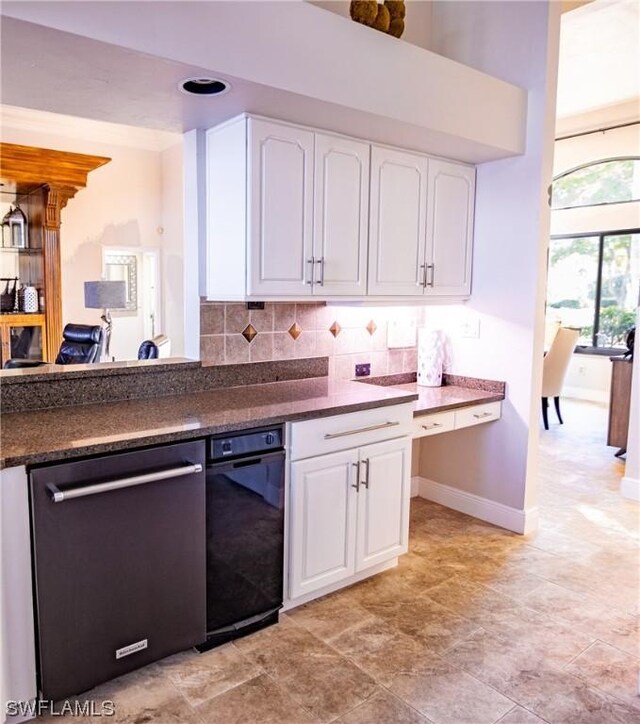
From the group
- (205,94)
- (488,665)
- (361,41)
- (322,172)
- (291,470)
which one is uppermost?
(361,41)

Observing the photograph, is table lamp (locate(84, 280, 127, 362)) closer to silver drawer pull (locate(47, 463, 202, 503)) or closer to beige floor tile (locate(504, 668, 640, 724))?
silver drawer pull (locate(47, 463, 202, 503))

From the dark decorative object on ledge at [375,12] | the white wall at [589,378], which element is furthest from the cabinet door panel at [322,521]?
the white wall at [589,378]

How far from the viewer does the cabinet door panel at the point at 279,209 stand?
7.82 feet

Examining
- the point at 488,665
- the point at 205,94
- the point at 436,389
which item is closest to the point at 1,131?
the point at 205,94

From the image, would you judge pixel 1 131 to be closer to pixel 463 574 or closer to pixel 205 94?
pixel 205 94

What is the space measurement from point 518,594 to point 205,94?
2522mm

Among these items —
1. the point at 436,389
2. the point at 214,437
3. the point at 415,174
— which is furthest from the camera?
the point at 436,389

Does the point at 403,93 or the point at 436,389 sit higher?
the point at 403,93

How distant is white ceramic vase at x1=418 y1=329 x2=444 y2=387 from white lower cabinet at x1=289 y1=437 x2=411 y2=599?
0.87 metres

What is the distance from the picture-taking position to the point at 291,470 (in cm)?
227

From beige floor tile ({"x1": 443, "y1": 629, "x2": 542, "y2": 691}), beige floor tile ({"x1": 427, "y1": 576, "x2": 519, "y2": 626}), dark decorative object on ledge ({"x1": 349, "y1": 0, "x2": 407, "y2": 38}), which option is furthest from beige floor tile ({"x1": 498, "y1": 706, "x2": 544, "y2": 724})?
dark decorative object on ledge ({"x1": 349, "y1": 0, "x2": 407, "y2": 38})

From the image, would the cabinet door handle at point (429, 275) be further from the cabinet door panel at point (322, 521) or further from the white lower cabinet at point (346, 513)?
the cabinet door panel at point (322, 521)

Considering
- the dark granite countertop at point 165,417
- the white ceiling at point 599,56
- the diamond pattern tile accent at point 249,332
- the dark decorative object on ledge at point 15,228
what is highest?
the white ceiling at point 599,56

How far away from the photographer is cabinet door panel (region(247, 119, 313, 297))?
7.82 feet
